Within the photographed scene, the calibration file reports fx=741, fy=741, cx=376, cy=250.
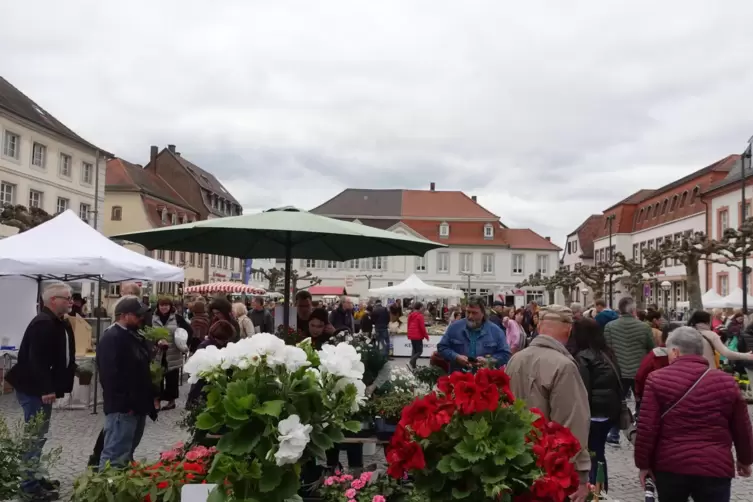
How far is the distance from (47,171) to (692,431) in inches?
1640

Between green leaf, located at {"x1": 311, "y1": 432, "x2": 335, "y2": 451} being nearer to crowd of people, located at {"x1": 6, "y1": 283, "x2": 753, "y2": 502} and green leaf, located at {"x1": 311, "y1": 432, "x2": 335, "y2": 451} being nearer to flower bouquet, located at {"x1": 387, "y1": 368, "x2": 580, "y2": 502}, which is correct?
flower bouquet, located at {"x1": 387, "y1": 368, "x2": 580, "y2": 502}

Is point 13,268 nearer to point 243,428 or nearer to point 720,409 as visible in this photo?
point 243,428

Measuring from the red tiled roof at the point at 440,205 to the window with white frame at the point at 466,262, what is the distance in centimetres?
548

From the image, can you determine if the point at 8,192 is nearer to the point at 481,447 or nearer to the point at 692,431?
the point at 692,431

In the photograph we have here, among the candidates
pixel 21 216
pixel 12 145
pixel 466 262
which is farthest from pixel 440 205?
pixel 21 216

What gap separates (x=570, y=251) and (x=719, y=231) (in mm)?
38060

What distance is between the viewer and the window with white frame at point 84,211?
146ft

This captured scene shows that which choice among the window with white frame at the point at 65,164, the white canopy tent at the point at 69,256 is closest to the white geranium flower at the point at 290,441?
the white canopy tent at the point at 69,256

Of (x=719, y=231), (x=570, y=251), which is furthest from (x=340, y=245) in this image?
(x=570, y=251)

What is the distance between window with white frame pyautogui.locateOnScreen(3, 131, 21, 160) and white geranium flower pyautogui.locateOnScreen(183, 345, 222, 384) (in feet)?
125

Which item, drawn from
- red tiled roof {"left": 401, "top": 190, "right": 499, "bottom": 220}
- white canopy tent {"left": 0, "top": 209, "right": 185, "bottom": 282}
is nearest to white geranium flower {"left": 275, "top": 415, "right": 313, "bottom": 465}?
white canopy tent {"left": 0, "top": 209, "right": 185, "bottom": 282}

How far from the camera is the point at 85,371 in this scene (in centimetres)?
1088

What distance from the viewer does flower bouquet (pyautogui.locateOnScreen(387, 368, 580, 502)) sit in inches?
111

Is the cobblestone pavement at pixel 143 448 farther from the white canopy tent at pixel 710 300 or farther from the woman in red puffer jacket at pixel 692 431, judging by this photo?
the white canopy tent at pixel 710 300
